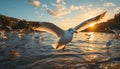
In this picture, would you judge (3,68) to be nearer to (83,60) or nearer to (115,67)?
(83,60)

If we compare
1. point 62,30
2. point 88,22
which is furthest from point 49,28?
point 88,22

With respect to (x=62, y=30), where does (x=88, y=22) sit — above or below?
above

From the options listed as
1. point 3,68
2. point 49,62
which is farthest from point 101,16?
point 3,68

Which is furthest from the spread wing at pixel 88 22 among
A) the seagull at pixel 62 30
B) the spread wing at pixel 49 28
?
the spread wing at pixel 49 28

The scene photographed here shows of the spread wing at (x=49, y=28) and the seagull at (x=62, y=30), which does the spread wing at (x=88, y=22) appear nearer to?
the seagull at (x=62, y=30)

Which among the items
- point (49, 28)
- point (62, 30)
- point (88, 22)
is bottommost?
point (62, 30)

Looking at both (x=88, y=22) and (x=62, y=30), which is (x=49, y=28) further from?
(x=88, y=22)

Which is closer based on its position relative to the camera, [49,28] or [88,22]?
[49,28]

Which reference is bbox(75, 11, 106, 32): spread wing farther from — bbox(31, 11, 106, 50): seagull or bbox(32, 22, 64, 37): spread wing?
bbox(32, 22, 64, 37): spread wing

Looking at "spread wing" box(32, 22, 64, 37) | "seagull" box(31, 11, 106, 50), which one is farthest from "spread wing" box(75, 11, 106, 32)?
"spread wing" box(32, 22, 64, 37)

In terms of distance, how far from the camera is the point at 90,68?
12.7 meters

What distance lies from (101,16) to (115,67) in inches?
185

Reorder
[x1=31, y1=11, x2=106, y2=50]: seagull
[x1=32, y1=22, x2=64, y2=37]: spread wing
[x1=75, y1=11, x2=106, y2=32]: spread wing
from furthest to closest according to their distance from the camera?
[x1=75, y1=11, x2=106, y2=32]: spread wing → [x1=31, y1=11, x2=106, y2=50]: seagull → [x1=32, y1=22, x2=64, y2=37]: spread wing

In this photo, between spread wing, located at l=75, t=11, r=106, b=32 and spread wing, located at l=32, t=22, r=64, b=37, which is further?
spread wing, located at l=75, t=11, r=106, b=32
